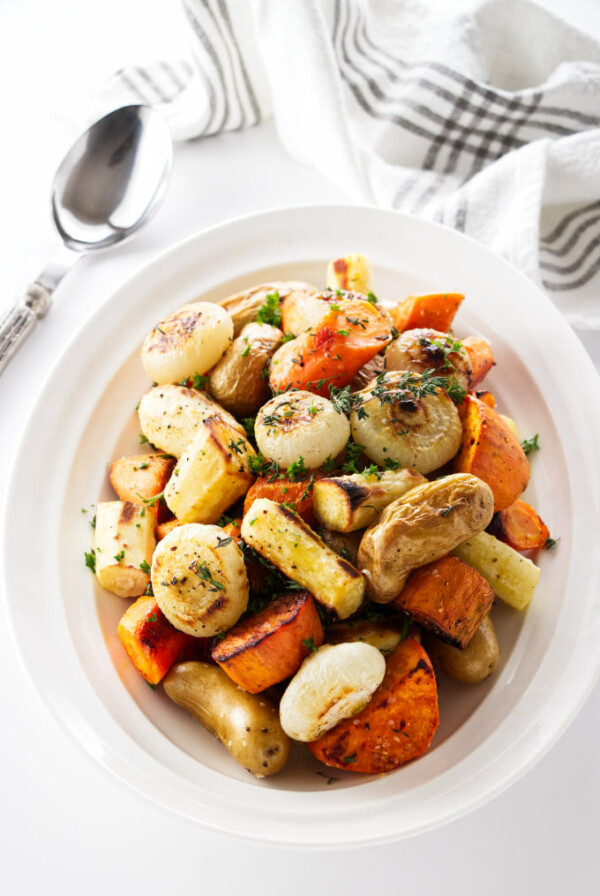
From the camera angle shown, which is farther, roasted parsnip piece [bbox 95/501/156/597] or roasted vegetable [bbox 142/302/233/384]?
roasted vegetable [bbox 142/302/233/384]

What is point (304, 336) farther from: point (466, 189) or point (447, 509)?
point (466, 189)

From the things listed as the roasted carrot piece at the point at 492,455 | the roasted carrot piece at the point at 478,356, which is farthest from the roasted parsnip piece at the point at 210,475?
the roasted carrot piece at the point at 478,356

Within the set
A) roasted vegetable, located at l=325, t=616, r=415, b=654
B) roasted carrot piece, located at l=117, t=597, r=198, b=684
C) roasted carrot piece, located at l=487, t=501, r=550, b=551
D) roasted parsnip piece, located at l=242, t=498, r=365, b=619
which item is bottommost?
roasted carrot piece, located at l=117, t=597, r=198, b=684

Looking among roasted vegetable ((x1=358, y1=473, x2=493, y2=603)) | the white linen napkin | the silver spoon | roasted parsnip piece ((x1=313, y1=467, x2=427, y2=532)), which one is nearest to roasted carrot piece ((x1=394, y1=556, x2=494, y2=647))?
roasted vegetable ((x1=358, y1=473, x2=493, y2=603))

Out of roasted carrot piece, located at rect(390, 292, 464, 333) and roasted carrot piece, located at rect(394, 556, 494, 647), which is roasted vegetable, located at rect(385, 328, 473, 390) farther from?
roasted carrot piece, located at rect(394, 556, 494, 647)

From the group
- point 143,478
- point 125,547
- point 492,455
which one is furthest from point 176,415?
point 492,455

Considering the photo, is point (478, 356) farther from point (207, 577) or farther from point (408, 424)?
Result: point (207, 577)

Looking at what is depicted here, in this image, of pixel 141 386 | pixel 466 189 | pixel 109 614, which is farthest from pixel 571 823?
pixel 466 189
